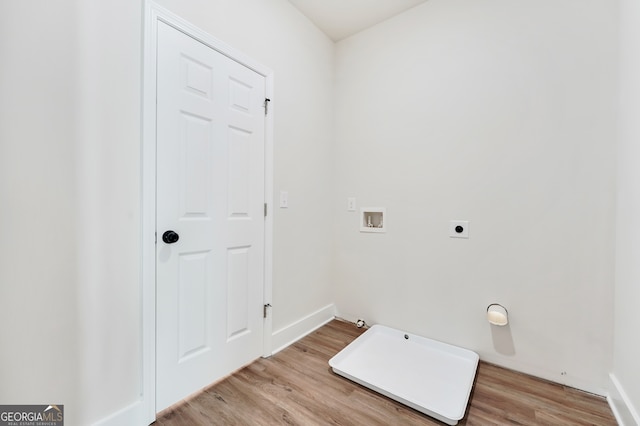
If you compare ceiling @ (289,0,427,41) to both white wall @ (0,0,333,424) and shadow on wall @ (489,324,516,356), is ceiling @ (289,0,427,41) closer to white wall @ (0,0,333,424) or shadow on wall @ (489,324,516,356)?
white wall @ (0,0,333,424)

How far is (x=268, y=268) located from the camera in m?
1.98

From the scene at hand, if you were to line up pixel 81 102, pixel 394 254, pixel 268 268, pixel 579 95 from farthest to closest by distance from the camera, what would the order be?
pixel 394 254 → pixel 268 268 → pixel 579 95 → pixel 81 102

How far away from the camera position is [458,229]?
1980 mm

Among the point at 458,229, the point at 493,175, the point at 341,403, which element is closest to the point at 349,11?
the point at 493,175

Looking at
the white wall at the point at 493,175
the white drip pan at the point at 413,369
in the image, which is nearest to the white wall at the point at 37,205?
the white drip pan at the point at 413,369

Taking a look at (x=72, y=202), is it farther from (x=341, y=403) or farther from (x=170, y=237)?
(x=341, y=403)

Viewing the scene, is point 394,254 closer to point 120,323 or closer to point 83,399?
point 120,323

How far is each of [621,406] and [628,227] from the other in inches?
36.1

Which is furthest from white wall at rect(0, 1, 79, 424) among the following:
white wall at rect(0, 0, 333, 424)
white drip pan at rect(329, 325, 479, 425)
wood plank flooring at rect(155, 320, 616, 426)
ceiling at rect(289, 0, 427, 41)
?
ceiling at rect(289, 0, 427, 41)

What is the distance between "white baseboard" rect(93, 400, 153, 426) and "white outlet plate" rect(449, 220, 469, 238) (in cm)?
218

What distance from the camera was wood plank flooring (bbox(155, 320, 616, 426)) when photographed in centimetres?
136

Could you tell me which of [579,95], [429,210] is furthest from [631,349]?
[579,95]

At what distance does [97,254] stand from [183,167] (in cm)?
58

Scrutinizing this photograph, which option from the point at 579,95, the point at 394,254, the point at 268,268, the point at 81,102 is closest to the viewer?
the point at 81,102
